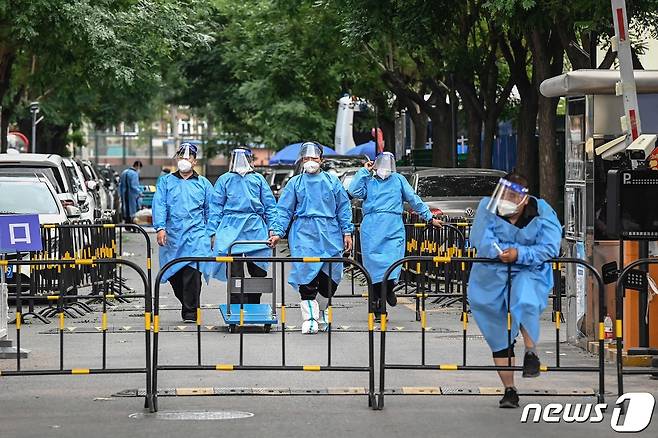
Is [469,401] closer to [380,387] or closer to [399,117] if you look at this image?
[380,387]

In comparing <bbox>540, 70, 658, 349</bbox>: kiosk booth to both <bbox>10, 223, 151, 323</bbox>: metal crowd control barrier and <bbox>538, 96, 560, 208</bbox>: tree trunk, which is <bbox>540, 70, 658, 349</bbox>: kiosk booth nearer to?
<bbox>10, 223, 151, 323</bbox>: metal crowd control barrier

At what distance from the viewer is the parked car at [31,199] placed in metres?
20.7

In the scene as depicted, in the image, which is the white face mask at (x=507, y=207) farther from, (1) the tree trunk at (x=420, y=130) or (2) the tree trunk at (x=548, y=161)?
(1) the tree trunk at (x=420, y=130)

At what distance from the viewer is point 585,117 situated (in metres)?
14.1

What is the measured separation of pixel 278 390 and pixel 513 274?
1.97 metres

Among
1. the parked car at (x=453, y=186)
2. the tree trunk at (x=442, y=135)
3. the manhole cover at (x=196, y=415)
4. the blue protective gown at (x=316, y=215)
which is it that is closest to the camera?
the manhole cover at (x=196, y=415)

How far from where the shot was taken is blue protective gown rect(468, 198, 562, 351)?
10859 mm

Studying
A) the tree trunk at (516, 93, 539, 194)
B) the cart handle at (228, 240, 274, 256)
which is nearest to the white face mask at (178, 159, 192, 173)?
the cart handle at (228, 240, 274, 256)

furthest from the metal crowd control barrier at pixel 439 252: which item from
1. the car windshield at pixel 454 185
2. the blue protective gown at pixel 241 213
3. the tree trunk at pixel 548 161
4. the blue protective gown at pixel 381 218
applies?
the tree trunk at pixel 548 161

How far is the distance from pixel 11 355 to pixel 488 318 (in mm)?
4669

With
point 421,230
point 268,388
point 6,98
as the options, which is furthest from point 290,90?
point 268,388

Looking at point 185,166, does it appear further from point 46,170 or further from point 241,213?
point 46,170

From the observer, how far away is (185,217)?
16812 millimetres

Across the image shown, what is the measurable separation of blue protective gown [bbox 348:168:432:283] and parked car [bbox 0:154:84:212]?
7.19m
